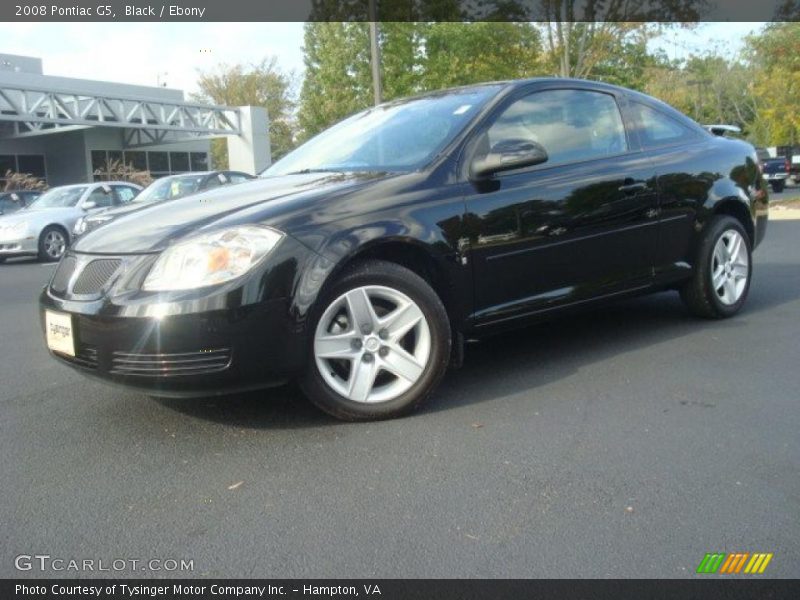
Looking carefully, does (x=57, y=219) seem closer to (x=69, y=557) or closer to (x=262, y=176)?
(x=262, y=176)

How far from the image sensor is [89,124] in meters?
27.5

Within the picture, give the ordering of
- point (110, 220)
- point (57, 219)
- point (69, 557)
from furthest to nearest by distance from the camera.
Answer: point (57, 219) < point (110, 220) < point (69, 557)

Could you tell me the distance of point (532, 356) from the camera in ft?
15.4

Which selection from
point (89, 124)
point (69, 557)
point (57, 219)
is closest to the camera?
point (69, 557)

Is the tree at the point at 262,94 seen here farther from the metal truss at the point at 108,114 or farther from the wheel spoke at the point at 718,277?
the wheel spoke at the point at 718,277

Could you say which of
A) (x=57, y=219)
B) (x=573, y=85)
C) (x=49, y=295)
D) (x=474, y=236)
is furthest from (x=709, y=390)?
(x=57, y=219)

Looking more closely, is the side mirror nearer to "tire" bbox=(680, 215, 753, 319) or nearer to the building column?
"tire" bbox=(680, 215, 753, 319)

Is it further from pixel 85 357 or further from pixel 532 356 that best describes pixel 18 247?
pixel 532 356

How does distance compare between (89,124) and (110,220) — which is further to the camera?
(89,124)

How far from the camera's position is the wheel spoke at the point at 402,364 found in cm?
358

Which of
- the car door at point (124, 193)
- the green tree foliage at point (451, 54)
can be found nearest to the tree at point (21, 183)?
the green tree foliage at point (451, 54)

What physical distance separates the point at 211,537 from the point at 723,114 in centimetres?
6804

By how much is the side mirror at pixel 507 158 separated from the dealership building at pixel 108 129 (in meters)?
25.4

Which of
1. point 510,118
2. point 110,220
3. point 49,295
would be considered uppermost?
point 510,118
